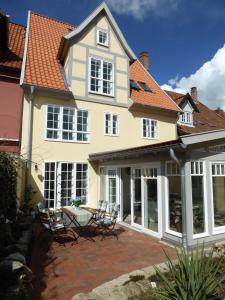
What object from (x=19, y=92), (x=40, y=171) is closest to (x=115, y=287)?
(x=40, y=171)

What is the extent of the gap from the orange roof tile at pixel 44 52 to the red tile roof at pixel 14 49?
22.5 inches

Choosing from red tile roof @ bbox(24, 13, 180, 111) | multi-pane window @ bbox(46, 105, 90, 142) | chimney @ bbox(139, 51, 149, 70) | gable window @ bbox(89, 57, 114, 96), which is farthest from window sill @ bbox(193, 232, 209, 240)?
chimney @ bbox(139, 51, 149, 70)

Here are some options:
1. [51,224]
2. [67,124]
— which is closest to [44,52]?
[67,124]

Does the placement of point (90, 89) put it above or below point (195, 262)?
above

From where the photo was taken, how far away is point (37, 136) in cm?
1247

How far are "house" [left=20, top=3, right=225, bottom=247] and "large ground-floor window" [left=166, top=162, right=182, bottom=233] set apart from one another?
3 cm

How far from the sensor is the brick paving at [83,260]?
5.37 meters

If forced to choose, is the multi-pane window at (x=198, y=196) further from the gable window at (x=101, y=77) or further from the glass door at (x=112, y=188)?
the gable window at (x=101, y=77)

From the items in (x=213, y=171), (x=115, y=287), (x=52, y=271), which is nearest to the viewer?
(x=115, y=287)

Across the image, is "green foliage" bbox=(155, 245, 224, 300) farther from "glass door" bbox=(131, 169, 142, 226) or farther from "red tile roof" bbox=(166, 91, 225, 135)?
"red tile roof" bbox=(166, 91, 225, 135)

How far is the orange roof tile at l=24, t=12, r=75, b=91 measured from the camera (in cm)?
1289

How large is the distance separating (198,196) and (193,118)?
16316 millimetres

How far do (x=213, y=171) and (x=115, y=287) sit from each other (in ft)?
17.7

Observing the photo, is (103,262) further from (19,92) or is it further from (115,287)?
(19,92)
